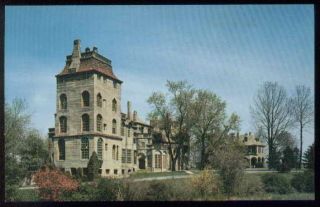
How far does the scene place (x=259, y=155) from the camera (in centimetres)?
875

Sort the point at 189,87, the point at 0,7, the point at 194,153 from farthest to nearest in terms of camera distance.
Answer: the point at 194,153, the point at 189,87, the point at 0,7

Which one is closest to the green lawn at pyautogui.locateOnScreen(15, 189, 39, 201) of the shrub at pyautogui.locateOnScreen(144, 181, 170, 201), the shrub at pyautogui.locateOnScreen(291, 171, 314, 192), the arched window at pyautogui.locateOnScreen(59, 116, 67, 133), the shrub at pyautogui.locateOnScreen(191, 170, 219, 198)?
the arched window at pyautogui.locateOnScreen(59, 116, 67, 133)

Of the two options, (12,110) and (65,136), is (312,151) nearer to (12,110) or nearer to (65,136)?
(65,136)

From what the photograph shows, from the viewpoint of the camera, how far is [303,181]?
8352mm

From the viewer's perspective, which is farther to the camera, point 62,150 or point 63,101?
point 62,150

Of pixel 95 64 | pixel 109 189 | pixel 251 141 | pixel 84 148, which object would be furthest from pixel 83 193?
pixel 251 141

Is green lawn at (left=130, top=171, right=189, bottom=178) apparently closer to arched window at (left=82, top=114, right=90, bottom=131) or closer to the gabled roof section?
arched window at (left=82, top=114, right=90, bottom=131)

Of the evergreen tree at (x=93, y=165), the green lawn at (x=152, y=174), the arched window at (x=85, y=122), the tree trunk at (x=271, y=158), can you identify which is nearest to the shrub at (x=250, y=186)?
the tree trunk at (x=271, y=158)

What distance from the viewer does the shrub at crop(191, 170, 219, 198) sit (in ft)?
27.7

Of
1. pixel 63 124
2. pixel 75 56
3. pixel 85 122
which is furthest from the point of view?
pixel 85 122

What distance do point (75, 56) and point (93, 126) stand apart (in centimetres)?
133

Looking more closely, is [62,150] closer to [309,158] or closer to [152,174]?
[152,174]
